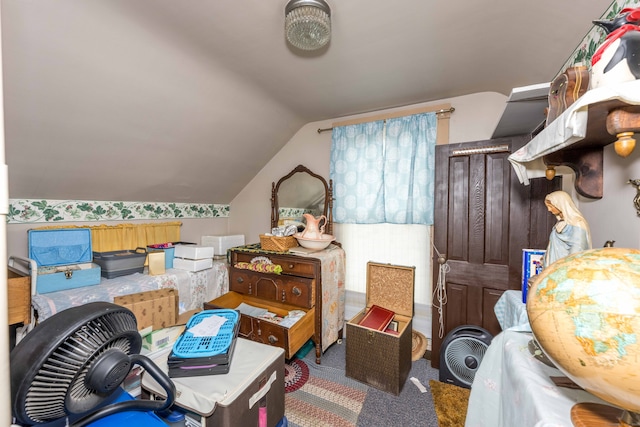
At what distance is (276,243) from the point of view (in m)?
2.38

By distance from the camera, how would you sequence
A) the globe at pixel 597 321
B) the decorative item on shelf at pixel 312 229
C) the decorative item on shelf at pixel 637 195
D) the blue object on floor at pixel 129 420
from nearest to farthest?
the globe at pixel 597 321
the blue object on floor at pixel 129 420
the decorative item on shelf at pixel 637 195
the decorative item on shelf at pixel 312 229

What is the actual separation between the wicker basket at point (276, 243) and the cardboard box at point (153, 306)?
82 cm

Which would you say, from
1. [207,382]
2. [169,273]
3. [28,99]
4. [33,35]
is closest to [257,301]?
[169,273]

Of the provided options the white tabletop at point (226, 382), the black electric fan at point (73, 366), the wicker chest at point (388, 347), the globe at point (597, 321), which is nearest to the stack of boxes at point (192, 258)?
the white tabletop at point (226, 382)

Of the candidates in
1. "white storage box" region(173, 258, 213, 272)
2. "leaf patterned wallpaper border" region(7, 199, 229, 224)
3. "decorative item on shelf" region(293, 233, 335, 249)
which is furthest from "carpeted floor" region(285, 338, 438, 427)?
"leaf patterned wallpaper border" region(7, 199, 229, 224)

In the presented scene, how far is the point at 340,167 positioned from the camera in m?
2.63

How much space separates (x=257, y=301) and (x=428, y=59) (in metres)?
2.36

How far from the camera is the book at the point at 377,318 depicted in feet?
6.73

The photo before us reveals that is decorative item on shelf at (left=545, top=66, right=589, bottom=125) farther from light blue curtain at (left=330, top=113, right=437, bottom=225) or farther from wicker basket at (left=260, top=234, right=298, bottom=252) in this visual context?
wicker basket at (left=260, top=234, right=298, bottom=252)

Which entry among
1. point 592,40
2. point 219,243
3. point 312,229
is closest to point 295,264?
point 312,229

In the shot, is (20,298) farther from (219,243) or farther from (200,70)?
(200,70)

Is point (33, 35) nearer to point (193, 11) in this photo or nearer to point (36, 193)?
point (193, 11)

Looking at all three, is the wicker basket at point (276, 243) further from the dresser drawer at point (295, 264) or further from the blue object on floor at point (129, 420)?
the blue object on floor at point (129, 420)

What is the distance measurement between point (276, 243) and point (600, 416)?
81.6 inches
